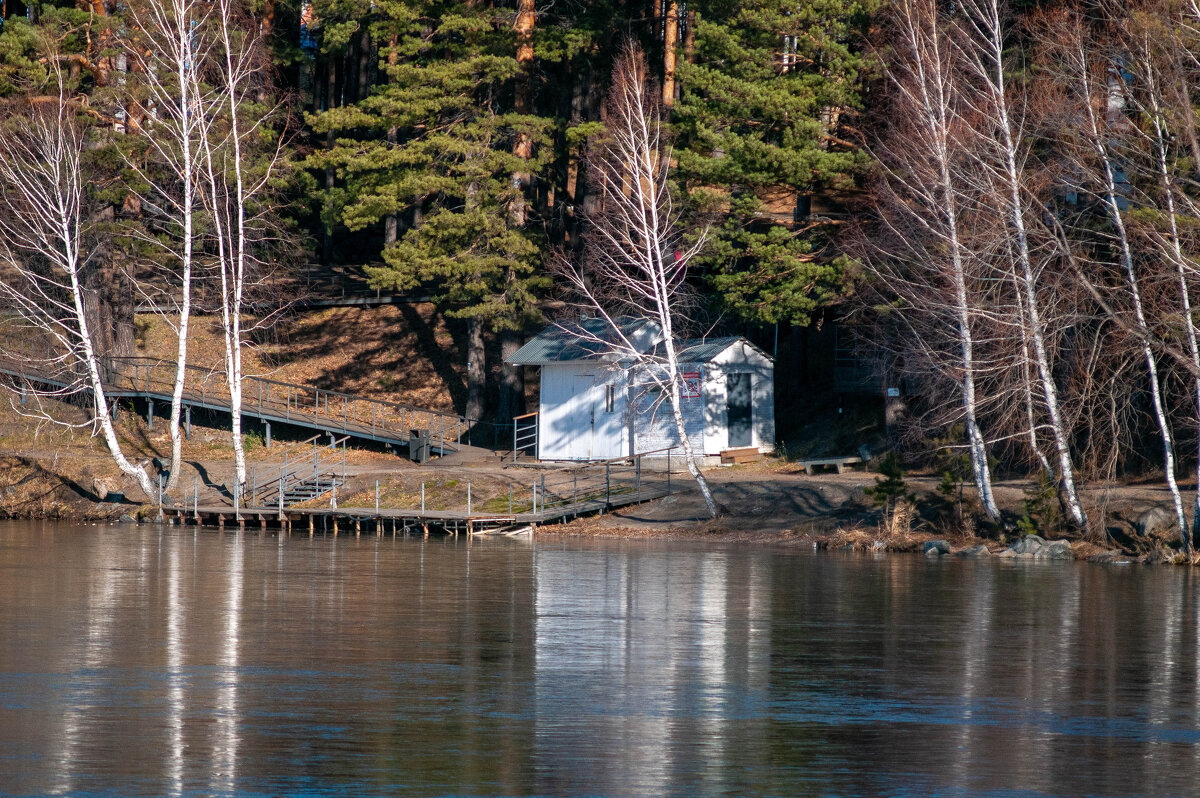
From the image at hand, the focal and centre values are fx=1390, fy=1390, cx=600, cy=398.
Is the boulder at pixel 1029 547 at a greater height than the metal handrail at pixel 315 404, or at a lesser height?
lesser

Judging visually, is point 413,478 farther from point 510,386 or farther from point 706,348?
point 706,348

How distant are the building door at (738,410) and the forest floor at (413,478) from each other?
103cm

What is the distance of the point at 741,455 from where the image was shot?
38281mm

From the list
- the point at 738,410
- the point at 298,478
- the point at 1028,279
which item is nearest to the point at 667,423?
the point at 738,410

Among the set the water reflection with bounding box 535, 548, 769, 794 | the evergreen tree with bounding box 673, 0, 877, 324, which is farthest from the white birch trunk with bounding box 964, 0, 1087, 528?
Answer: the water reflection with bounding box 535, 548, 769, 794

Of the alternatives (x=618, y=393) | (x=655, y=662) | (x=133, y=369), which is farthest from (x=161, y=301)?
(x=655, y=662)

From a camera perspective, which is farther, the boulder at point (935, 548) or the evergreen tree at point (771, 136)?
the evergreen tree at point (771, 136)

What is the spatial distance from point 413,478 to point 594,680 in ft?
73.5

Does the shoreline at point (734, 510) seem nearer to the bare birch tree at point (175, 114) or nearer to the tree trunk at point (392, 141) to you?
the bare birch tree at point (175, 114)

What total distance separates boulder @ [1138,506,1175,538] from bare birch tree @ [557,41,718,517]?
31.0 feet

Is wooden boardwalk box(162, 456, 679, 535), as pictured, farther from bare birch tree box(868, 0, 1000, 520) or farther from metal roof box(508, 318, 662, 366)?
bare birch tree box(868, 0, 1000, 520)

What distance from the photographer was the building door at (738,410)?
3813 cm

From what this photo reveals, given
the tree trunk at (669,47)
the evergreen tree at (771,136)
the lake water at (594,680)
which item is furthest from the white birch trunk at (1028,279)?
the tree trunk at (669,47)

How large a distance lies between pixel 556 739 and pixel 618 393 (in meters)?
26.6
